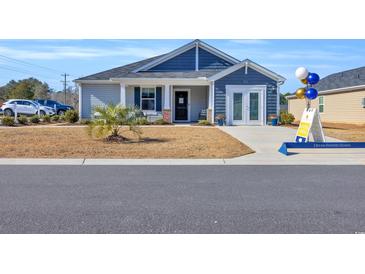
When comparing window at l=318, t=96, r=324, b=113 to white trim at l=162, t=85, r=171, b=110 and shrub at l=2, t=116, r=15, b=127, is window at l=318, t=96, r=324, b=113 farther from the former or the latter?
shrub at l=2, t=116, r=15, b=127

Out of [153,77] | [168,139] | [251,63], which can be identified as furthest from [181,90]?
[168,139]

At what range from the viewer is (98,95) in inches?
991

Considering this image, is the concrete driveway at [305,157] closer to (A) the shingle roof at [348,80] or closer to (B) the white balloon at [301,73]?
(B) the white balloon at [301,73]

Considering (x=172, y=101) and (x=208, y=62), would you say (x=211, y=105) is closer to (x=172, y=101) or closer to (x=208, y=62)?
(x=172, y=101)

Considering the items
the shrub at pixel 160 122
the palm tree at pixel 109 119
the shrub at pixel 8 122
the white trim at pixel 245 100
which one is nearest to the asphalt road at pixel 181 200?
the palm tree at pixel 109 119

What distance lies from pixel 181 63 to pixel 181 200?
826 inches

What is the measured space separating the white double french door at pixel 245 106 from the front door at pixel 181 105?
12.6 feet

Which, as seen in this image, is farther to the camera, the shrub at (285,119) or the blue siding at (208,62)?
the blue siding at (208,62)

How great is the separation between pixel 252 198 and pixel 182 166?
11.3ft

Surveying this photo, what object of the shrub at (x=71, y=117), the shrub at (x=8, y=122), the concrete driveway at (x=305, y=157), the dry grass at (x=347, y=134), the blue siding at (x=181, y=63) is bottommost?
the concrete driveway at (x=305, y=157)

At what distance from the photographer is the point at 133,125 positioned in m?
14.1

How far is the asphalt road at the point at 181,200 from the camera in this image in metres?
4.81

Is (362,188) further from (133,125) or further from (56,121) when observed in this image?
(56,121)

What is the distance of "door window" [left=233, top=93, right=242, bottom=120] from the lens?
23.0 meters
